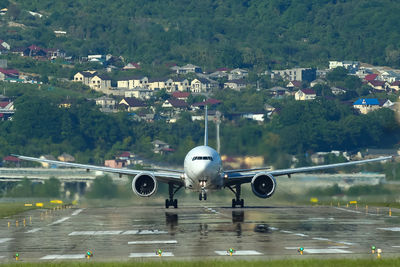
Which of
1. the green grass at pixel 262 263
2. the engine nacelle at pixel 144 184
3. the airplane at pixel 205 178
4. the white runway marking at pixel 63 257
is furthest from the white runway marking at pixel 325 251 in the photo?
the engine nacelle at pixel 144 184

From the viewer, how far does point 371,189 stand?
90375 millimetres

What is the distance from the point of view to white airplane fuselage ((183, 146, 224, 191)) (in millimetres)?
70562

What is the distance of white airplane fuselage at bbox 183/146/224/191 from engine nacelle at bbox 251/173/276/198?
246cm

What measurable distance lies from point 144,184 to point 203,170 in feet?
19.2

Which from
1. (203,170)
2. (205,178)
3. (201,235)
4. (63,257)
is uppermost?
(203,170)

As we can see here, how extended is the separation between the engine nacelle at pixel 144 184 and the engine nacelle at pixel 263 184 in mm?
7158

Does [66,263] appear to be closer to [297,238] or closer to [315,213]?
[297,238]

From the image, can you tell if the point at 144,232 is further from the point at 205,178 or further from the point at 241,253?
the point at 205,178

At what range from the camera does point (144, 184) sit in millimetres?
74250

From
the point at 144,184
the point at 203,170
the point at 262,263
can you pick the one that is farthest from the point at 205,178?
the point at 262,263

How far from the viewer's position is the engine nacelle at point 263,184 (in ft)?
238

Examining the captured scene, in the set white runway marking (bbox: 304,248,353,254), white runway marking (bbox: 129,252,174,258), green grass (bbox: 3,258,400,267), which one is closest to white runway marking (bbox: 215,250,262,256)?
white runway marking (bbox: 129,252,174,258)

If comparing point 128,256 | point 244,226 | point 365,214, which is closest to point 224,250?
point 128,256

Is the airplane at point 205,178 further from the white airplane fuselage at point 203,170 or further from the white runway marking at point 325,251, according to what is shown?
the white runway marking at point 325,251
